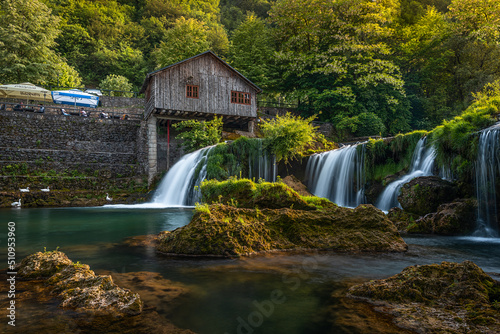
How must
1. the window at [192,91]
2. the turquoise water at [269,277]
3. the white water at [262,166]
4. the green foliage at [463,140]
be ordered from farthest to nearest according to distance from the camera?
the window at [192,91] → the white water at [262,166] → the green foliage at [463,140] → the turquoise water at [269,277]

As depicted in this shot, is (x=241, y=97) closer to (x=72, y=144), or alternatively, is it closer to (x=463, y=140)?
(x=72, y=144)

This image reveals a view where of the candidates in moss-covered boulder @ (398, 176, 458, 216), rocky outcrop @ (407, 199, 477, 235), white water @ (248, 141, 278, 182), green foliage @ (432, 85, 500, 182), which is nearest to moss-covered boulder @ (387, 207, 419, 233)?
rocky outcrop @ (407, 199, 477, 235)

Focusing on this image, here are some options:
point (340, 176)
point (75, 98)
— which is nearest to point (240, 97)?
point (340, 176)

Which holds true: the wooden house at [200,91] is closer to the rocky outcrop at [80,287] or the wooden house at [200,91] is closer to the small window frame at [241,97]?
the small window frame at [241,97]

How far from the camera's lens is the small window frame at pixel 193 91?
24281 mm

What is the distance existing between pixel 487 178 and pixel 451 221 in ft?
6.61

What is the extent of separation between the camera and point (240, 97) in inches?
1027

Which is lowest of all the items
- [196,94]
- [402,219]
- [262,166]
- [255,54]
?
[402,219]

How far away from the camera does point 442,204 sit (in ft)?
28.9

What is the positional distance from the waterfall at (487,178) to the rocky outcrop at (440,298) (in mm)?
6274

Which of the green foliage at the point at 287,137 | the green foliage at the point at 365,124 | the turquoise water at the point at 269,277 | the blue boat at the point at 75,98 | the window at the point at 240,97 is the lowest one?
the turquoise water at the point at 269,277

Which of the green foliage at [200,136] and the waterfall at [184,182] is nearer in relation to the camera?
the waterfall at [184,182]

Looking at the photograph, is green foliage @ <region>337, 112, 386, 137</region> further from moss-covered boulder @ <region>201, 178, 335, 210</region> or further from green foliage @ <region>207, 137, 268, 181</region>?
moss-covered boulder @ <region>201, 178, 335, 210</region>

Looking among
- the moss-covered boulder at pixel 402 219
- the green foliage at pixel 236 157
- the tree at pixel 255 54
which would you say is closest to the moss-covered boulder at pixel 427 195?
the moss-covered boulder at pixel 402 219
